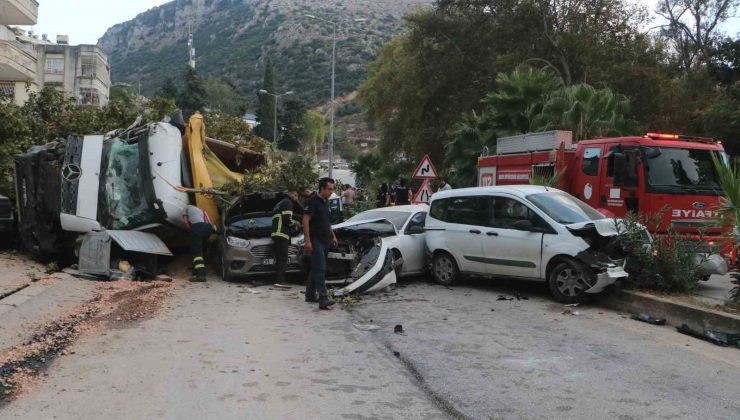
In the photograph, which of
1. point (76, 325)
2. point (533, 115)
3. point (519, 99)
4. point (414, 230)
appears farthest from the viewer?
point (519, 99)

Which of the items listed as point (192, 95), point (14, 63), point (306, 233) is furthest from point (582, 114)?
point (192, 95)

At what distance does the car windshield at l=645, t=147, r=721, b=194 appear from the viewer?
9797mm

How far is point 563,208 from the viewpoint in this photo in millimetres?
9180

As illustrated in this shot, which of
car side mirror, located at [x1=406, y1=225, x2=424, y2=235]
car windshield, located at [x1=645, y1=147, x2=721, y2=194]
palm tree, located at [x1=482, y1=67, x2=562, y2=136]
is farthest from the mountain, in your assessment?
car windshield, located at [x1=645, y1=147, x2=721, y2=194]

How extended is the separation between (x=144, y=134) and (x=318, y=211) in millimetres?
4892

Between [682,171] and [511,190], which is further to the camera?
[682,171]

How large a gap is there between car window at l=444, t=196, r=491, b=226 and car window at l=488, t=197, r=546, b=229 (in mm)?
A: 164

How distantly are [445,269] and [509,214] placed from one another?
1635 millimetres

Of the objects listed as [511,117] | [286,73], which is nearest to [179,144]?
[511,117]

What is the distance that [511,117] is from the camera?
20.3 meters

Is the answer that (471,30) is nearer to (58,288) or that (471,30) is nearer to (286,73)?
(58,288)

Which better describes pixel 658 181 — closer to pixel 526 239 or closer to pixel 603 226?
pixel 603 226

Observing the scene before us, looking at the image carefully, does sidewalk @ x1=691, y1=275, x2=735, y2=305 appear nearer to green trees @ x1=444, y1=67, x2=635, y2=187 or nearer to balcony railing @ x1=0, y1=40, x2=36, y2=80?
green trees @ x1=444, y1=67, x2=635, y2=187

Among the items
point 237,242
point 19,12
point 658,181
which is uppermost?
point 19,12
